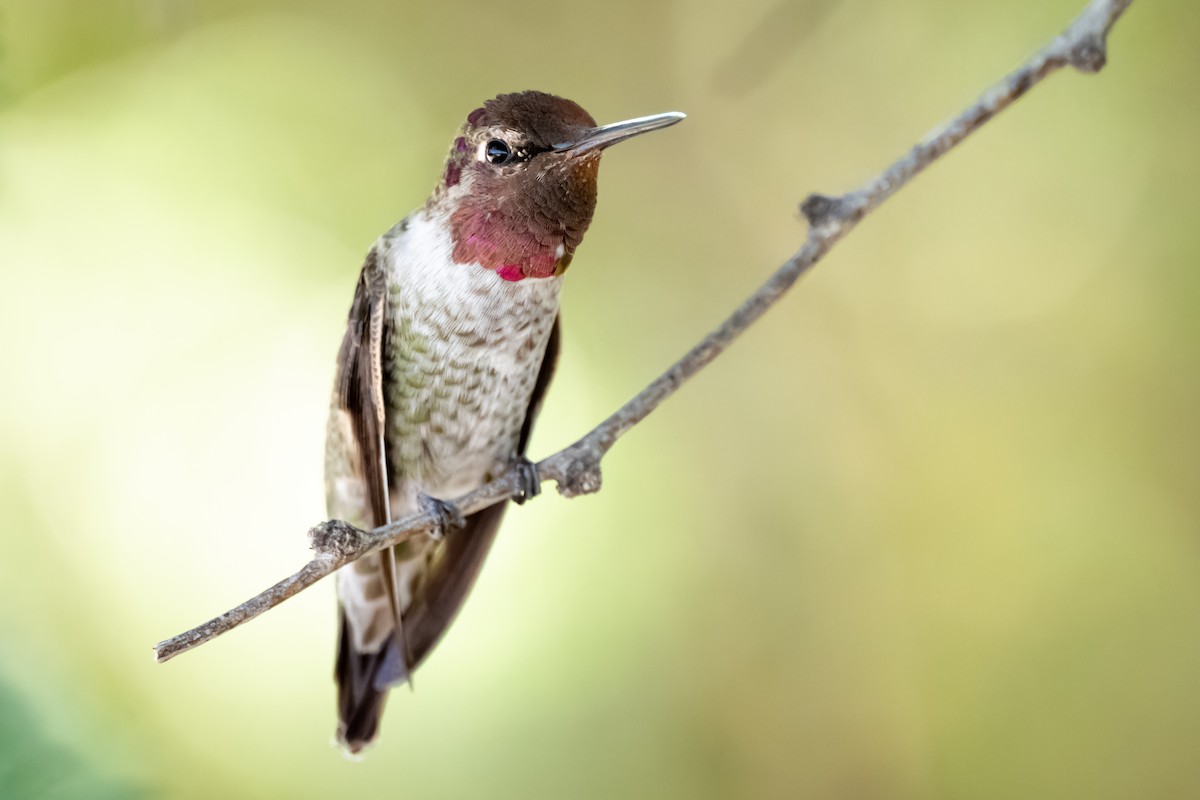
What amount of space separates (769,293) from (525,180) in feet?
1.25

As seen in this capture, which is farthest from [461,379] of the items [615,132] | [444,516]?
[615,132]

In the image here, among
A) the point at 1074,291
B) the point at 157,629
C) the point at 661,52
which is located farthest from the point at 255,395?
the point at 1074,291

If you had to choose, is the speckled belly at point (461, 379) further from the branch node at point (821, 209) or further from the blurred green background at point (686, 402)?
the blurred green background at point (686, 402)

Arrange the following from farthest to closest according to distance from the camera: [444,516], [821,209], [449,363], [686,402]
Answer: [686,402], [449,363], [444,516], [821,209]

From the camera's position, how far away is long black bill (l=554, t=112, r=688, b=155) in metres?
1.10

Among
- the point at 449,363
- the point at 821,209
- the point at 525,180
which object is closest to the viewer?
the point at 821,209

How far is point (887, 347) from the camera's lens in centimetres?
297

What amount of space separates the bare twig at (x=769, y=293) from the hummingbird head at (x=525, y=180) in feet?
0.76

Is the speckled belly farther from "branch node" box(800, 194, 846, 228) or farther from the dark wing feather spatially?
"branch node" box(800, 194, 846, 228)

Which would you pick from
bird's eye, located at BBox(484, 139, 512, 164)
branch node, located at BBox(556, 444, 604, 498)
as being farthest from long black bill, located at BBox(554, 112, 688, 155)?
branch node, located at BBox(556, 444, 604, 498)

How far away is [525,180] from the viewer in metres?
1.35

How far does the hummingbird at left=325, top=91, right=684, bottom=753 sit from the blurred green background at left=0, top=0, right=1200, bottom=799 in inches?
28.0

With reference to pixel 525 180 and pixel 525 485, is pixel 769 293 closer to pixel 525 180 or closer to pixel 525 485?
pixel 525 180

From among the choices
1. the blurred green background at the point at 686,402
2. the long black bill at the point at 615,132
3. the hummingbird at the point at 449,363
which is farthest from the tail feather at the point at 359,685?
the long black bill at the point at 615,132
